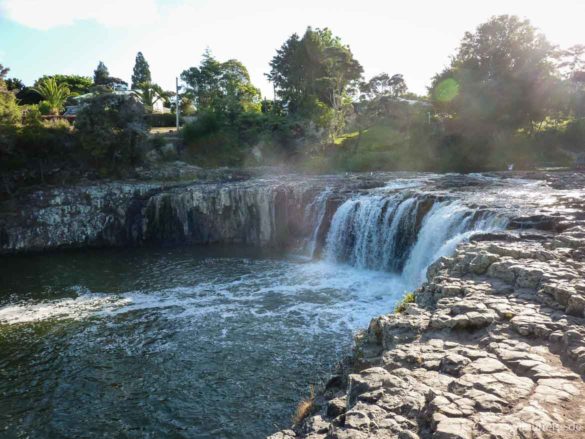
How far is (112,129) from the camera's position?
34344 millimetres

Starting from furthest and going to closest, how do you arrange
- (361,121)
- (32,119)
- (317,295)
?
(361,121)
(32,119)
(317,295)

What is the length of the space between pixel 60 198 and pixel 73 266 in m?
7.17

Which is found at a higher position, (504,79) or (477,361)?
(504,79)

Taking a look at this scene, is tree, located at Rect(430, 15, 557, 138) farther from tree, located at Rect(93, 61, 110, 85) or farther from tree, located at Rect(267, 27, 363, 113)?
tree, located at Rect(93, 61, 110, 85)

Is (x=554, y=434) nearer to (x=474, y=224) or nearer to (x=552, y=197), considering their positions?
(x=474, y=224)

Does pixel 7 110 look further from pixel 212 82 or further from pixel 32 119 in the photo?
pixel 212 82

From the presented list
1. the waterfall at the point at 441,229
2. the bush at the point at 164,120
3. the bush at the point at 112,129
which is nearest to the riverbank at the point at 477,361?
the waterfall at the point at 441,229

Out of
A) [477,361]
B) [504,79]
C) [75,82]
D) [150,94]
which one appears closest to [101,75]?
[75,82]

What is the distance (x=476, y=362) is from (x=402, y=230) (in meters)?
15.6

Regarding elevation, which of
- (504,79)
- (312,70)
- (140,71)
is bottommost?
(504,79)

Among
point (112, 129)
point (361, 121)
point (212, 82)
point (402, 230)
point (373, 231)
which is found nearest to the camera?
point (402, 230)

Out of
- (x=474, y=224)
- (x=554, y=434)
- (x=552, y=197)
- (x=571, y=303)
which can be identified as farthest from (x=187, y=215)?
(x=554, y=434)

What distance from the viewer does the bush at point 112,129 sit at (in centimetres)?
3391

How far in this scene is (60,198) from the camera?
100 feet
